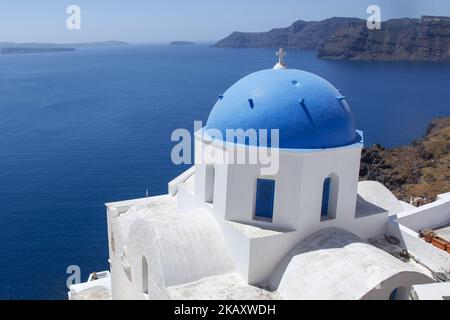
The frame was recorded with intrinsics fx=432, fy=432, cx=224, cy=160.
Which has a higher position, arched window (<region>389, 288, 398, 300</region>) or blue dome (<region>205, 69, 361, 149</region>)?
blue dome (<region>205, 69, 361, 149</region>)

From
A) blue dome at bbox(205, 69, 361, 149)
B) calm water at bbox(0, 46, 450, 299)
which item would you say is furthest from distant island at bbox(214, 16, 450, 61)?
blue dome at bbox(205, 69, 361, 149)

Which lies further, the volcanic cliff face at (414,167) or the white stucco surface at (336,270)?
the volcanic cliff face at (414,167)

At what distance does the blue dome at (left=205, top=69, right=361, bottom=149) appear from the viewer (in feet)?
37.1

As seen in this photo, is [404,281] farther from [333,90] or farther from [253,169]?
[333,90]

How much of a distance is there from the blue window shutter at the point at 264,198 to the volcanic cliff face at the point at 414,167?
2379 centimetres

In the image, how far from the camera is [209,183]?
12711 mm

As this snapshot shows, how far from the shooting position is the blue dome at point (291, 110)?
11.3m

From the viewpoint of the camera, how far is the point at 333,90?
1241 centimetres

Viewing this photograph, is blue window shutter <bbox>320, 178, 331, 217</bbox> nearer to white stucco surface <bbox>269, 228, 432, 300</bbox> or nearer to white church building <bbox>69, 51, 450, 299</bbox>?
white church building <bbox>69, 51, 450, 299</bbox>

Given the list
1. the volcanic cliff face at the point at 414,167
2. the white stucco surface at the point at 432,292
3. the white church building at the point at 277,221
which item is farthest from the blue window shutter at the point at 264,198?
the volcanic cliff face at the point at 414,167

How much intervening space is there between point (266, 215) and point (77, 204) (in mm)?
25439

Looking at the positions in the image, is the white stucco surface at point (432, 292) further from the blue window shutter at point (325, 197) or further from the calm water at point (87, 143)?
the calm water at point (87, 143)

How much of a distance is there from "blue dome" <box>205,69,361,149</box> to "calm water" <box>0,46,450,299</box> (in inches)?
670
